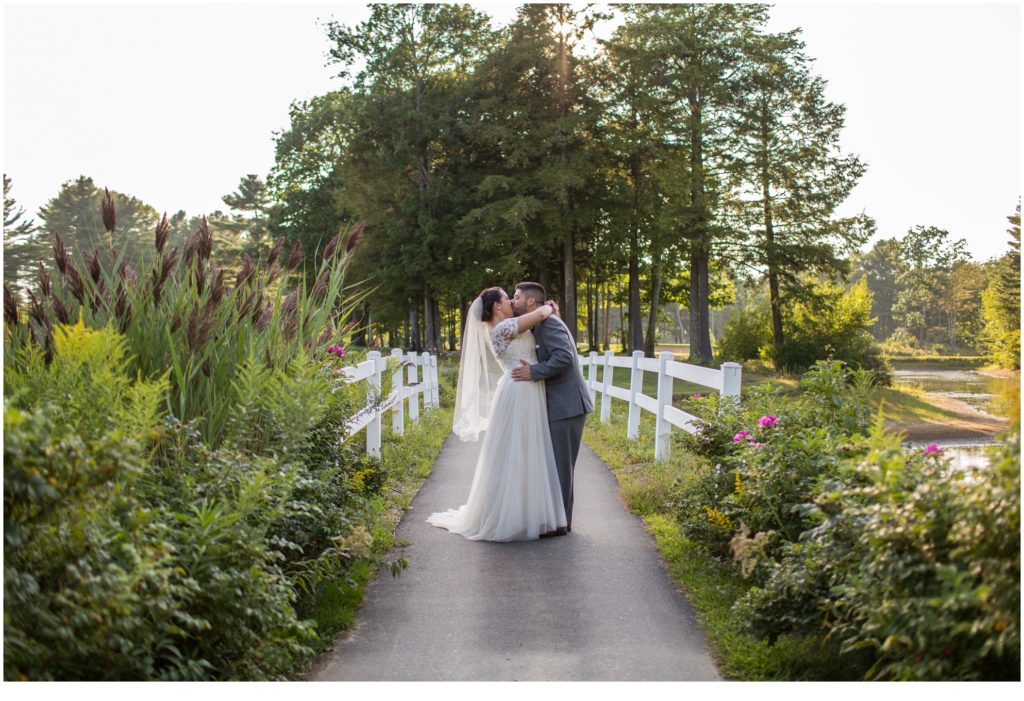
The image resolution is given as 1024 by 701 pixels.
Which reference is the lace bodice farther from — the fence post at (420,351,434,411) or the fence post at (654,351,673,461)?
the fence post at (420,351,434,411)

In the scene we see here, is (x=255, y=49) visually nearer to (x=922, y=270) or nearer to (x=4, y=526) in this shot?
(x=4, y=526)

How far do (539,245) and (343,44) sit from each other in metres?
13.0

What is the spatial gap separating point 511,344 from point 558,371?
468mm

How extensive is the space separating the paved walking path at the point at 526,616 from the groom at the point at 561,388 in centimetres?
56

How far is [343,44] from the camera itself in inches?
1496

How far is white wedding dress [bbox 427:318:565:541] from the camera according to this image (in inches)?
270

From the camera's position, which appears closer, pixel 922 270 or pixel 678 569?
pixel 678 569

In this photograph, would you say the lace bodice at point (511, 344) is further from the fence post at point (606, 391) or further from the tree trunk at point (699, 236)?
the tree trunk at point (699, 236)

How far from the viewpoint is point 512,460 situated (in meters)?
6.98

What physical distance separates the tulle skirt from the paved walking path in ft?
0.50

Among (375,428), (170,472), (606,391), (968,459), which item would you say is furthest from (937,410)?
(170,472)

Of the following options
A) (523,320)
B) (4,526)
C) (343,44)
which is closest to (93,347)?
(4,526)

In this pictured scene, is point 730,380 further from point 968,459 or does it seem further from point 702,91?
point 702,91

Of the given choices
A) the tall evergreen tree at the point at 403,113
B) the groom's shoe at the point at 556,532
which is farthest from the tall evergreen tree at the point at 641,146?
the groom's shoe at the point at 556,532
